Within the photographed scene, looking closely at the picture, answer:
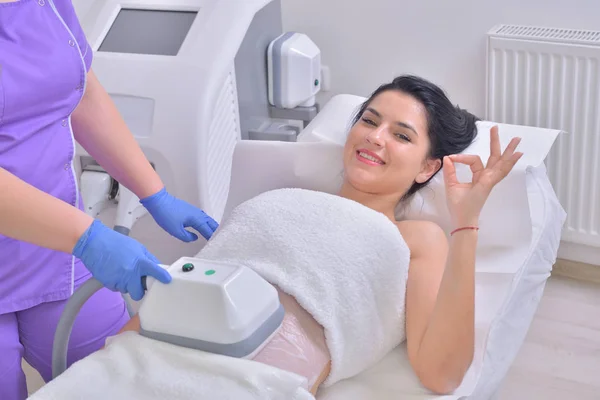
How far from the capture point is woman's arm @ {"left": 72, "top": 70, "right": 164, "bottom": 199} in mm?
1690

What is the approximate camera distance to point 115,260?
140cm

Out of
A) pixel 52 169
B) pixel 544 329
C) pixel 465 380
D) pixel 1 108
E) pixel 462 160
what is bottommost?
pixel 544 329

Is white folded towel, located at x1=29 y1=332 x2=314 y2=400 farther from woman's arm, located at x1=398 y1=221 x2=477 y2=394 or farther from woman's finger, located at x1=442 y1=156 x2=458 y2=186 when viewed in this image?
woman's finger, located at x1=442 y1=156 x2=458 y2=186

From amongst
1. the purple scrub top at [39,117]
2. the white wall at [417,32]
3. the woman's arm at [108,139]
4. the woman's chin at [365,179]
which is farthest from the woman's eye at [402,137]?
the white wall at [417,32]

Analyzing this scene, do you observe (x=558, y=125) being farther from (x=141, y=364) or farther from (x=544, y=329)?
(x=141, y=364)

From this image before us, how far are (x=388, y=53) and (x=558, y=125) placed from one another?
58 cm

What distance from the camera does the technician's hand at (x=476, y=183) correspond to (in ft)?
5.15

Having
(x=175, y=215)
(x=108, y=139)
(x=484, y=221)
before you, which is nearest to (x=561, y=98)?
(x=484, y=221)

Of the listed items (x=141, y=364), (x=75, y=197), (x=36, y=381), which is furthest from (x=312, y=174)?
(x=36, y=381)

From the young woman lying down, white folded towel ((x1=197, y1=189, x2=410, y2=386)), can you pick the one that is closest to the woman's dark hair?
the young woman lying down

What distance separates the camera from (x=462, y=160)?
65.0 inches

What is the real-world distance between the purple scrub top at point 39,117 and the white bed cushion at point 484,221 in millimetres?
572

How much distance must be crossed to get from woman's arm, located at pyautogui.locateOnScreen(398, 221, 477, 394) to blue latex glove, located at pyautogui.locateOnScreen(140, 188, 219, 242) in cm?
48

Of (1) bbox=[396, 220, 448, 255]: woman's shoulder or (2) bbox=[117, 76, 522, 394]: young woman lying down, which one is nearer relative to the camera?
(2) bbox=[117, 76, 522, 394]: young woman lying down
